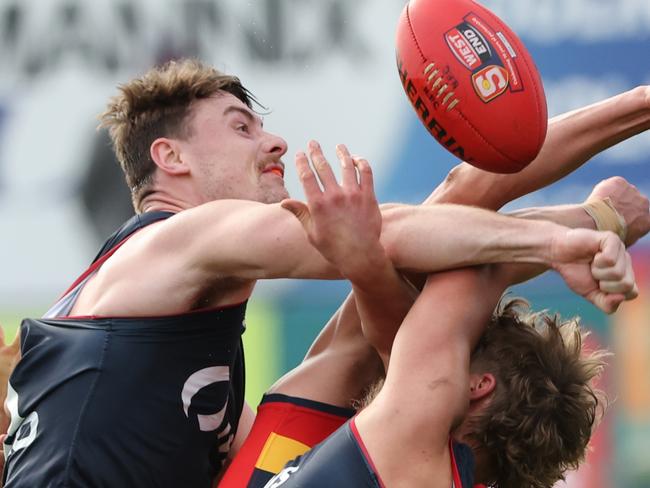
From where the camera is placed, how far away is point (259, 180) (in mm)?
3918

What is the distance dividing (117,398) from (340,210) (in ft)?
2.74

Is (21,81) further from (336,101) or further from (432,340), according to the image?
(432,340)

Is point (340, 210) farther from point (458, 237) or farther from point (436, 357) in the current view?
point (436, 357)

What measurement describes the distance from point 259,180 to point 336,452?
1.18m

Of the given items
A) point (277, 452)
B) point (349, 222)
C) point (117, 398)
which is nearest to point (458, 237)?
point (349, 222)

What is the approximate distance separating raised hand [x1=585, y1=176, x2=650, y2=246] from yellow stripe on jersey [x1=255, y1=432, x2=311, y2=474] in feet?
3.40

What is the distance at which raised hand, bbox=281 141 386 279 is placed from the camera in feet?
9.57

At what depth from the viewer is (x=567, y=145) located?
3.48 metres

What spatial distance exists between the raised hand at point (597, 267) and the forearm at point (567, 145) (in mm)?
638

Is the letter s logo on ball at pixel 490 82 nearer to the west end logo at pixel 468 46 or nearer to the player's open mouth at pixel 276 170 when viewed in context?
the west end logo at pixel 468 46

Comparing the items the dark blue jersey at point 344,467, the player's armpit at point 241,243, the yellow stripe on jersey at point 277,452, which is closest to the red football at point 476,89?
the player's armpit at point 241,243

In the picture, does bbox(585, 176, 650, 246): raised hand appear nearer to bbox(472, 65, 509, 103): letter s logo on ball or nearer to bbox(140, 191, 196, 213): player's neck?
bbox(472, 65, 509, 103): letter s logo on ball

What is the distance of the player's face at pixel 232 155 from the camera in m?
3.90

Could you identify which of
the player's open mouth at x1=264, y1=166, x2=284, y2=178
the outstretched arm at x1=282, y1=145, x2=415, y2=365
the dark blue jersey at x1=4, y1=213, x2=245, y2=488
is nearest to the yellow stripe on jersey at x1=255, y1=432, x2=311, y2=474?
the dark blue jersey at x1=4, y1=213, x2=245, y2=488
